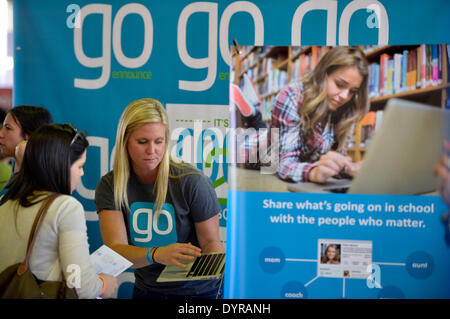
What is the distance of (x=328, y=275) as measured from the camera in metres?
2.15

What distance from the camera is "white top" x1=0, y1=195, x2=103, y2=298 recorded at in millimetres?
1912

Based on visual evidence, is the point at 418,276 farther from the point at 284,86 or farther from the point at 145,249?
the point at 145,249

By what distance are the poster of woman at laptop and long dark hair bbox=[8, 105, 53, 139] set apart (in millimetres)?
1207

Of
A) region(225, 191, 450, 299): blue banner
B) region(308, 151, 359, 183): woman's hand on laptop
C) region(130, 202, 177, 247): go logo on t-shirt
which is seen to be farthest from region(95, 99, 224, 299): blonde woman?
region(308, 151, 359, 183): woman's hand on laptop

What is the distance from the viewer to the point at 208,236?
2.43m

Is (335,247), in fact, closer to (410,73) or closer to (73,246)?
(410,73)

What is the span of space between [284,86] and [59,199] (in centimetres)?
128

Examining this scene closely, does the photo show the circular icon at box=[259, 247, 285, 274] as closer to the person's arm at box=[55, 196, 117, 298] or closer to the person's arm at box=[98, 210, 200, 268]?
the person's arm at box=[98, 210, 200, 268]

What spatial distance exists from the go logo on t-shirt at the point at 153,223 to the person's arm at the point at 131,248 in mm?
52

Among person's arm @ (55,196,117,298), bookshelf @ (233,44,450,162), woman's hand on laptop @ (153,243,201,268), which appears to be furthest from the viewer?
woman's hand on laptop @ (153,243,201,268)

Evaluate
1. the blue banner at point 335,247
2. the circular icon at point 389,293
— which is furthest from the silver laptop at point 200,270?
the circular icon at point 389,293

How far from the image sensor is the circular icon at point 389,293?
212cm
